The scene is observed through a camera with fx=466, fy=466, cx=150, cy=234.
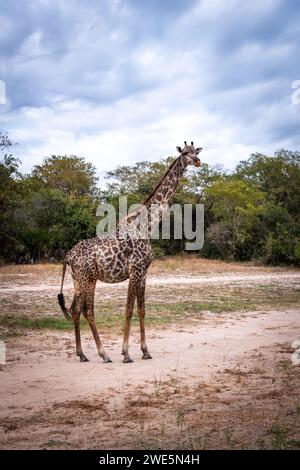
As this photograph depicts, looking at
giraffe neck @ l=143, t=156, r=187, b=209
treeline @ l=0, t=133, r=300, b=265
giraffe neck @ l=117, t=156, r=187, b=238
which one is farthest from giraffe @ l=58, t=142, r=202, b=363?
treeline @ l=0, t=133, r=300, b=265

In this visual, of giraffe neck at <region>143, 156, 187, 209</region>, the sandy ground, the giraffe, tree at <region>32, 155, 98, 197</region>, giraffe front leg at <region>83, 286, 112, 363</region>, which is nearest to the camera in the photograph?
the sandy ground

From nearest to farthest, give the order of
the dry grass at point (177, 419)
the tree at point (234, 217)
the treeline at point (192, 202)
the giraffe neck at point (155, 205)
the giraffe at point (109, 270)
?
the dry grass at point (177, 419)
the giraffe at point (109, 270)
the giraffe neck at point (155, 205)
the treeline at point (192, 202)
the tree at point (234, 217)

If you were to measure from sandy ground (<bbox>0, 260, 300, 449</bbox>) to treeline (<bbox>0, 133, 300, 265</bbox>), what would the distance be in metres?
13.5

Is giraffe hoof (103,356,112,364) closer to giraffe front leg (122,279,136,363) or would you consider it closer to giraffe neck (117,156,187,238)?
giraffe front leg (122,279,136,363)

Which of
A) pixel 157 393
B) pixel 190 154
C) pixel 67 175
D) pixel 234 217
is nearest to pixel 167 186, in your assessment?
pixel 190 154

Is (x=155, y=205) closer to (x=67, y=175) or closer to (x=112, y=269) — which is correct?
(x=112, y=269)

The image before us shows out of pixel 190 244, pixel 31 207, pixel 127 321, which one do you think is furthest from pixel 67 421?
pixel 190 244

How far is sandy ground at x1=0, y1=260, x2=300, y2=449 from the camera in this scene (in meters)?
4.47

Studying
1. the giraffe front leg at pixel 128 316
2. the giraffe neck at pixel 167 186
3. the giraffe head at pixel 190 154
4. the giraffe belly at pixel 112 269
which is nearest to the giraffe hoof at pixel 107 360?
the giraffe front leg at pixel 128 316

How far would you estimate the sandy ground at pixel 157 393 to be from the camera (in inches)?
176

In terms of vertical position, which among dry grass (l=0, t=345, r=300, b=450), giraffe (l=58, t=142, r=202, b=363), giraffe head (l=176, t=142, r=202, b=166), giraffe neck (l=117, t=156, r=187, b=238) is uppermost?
giraffe head (l=176, t=142, r=202, b=166)

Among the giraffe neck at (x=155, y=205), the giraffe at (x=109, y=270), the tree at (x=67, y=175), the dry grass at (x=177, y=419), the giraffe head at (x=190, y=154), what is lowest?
the dry grass at (x=177, y=419)

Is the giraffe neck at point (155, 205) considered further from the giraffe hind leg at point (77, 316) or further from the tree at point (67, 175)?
the tree at point (67, 175)

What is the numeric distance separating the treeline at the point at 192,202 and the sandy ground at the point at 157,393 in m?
13.5
